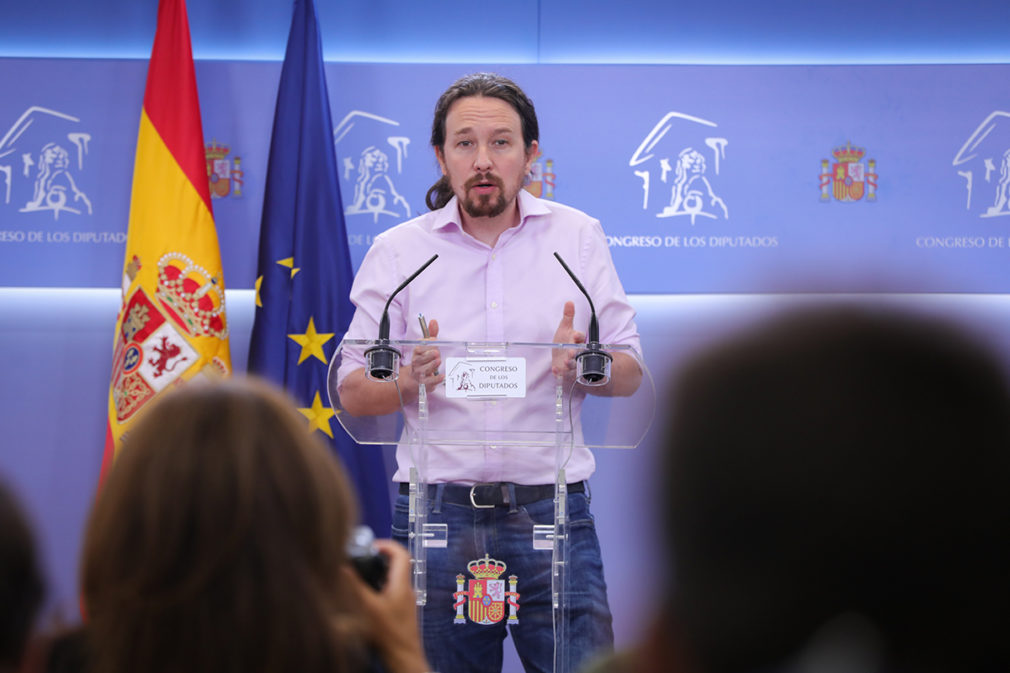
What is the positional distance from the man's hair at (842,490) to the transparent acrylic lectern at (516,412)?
158cm

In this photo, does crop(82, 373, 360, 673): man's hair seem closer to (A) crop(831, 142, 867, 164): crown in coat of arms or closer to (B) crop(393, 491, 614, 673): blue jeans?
(B) crop(393, 491, 614, 673): blue jeans

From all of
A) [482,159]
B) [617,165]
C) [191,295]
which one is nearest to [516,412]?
[482,159]

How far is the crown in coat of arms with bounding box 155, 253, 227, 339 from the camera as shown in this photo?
377 centimetres

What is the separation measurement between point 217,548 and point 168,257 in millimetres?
3035

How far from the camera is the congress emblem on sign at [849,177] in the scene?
4.20m

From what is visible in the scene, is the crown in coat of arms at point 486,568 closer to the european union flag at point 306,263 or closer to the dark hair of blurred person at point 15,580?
the dark hair of blurred person at point 15,580

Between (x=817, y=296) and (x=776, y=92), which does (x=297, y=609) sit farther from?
(x=776, y=92)

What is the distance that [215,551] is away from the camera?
3.32 ft

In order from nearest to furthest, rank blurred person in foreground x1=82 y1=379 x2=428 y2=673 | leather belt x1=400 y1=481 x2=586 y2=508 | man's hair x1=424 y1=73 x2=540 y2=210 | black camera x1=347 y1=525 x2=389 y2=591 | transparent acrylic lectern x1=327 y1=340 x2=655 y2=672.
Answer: blurred person in foreground x1=82 y1=379 x2=428 y2=673, black camera x1=347 y1=525 x2=389 y2=591, transparent acrylic lectern x1=327 y1=340 x2=655 y2=672, leather belt x1=400 y1=481 x2=586 y2=508, man's hair x1=424 y1=73 x2=540 y2=210

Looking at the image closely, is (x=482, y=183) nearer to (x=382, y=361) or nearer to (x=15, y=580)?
(x=382, y=361)

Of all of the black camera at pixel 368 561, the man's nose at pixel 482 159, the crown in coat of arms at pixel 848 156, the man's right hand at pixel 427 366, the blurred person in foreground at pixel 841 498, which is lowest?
the black camera at pixel 368 561

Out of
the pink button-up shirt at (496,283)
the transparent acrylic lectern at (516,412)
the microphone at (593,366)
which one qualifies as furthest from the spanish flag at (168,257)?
the microphone at (593,366)

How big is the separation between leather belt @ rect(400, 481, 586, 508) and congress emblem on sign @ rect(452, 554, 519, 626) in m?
0.16

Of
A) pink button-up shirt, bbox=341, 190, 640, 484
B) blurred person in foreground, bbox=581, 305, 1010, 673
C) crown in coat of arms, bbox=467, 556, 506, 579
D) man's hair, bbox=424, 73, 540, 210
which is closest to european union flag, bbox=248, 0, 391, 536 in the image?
man's hair, bbox=424, 73, 540, 210
